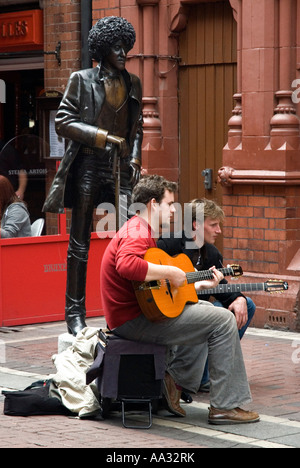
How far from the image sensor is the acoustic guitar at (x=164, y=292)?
20.8 ft

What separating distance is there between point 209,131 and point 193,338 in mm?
5348

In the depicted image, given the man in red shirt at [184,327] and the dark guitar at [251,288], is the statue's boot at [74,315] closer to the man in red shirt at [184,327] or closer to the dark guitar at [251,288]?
the dark guitar at [251,288]

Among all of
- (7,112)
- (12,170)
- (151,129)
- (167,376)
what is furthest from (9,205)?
(7,112)

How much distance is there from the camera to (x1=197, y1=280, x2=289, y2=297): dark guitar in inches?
261

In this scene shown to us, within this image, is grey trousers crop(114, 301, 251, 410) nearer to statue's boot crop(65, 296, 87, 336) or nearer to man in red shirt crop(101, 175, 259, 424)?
man in red shirt crop(101, 175, 259, 424)

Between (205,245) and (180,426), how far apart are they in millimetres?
1480

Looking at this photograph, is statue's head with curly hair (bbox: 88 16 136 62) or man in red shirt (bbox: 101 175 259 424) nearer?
man in red shirt (bbox: 101 175 259 424)

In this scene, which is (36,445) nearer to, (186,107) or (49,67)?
(186,107)

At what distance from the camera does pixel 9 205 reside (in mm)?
10516

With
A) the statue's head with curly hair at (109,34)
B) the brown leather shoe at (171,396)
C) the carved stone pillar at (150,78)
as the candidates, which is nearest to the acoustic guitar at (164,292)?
the brown leather shoe at (171,396)

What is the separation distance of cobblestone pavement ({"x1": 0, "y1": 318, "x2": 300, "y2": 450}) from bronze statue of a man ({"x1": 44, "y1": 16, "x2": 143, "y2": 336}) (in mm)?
1030

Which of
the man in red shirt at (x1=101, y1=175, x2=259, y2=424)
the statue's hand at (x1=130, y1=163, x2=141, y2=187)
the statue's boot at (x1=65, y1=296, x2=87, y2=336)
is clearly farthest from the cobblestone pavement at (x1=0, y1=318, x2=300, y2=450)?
the statue's hand at (x1=130, y1=163, x2=141, y2=187)

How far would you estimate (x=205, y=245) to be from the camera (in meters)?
7.44

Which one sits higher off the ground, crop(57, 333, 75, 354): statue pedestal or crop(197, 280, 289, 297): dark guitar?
crop(197, 280, 289, 297): dark guitar
